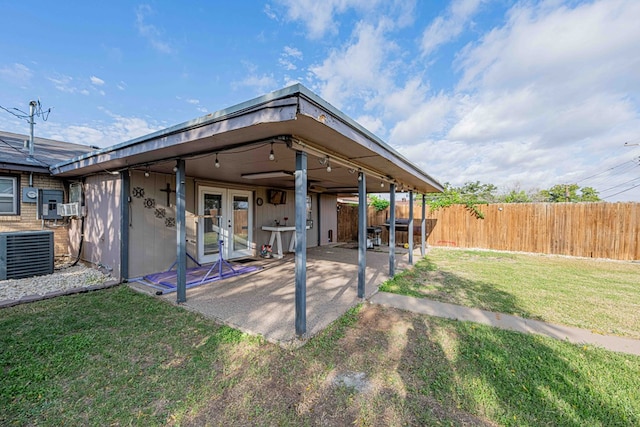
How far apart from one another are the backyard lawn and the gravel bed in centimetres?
86

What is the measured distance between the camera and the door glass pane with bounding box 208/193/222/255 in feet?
20.7

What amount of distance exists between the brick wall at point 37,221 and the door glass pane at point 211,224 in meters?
3.23

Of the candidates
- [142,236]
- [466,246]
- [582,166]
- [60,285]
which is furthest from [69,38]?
[582,166]

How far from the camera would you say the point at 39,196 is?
5.77m

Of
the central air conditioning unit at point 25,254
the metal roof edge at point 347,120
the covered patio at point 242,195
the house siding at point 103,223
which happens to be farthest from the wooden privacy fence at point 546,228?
the central air conditioning unit at point 25,254

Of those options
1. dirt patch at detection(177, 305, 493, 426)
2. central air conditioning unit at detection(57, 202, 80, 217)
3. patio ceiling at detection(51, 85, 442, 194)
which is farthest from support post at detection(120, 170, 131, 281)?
dirt patch at detection(177, 305, 493, 426)

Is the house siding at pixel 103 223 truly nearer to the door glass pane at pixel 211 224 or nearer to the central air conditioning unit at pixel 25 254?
the central air conditioning unit at pixel 25 254

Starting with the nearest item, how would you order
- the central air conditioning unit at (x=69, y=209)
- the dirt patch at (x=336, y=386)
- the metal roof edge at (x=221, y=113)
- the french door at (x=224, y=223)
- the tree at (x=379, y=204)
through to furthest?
the dirt patch at (x=336, y=386)
the metal roof edge at (x=221, y=113)
the central air conditioning unit at (x=69, y=209)
the french door at (x=224, y=223)
the tree at (x=379, y=204)

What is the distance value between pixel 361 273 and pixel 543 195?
71.4 feet

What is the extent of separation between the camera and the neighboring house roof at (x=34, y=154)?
208 inches

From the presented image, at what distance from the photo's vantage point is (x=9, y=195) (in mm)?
5473

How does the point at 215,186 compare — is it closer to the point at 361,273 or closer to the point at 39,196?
the point at 39,196

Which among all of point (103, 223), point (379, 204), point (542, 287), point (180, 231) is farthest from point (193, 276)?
point (379, 204)

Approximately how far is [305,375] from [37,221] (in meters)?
7.33
